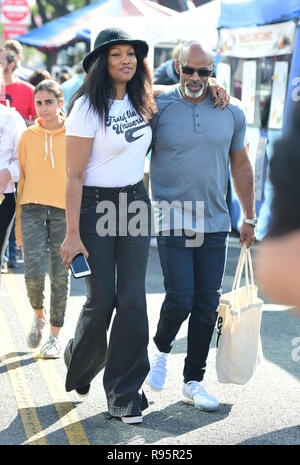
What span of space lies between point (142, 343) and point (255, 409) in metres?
0.79

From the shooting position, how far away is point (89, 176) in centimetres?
449

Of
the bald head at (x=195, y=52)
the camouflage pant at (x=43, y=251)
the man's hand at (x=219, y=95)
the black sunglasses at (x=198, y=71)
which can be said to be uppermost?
the bald head at (x=195, y=52)

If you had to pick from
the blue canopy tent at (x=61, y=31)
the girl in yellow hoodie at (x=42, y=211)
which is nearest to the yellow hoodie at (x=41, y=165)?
the girl in yellow hoodie at (x=42, y=211)

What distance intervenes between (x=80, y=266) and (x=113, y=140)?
681 mm

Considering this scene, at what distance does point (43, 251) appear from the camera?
603 centimetres

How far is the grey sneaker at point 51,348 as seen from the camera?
583cm

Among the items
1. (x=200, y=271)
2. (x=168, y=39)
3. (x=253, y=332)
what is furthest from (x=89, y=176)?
(x=168, y=39)

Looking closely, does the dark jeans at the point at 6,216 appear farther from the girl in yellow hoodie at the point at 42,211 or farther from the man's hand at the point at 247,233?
the man's hand at the point at 247,233

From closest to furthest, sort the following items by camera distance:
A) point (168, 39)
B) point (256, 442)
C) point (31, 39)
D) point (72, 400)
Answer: point (256, 442) → point (72, 400) → point (168, 39) → point (31, 39)

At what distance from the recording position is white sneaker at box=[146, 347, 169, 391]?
502 cm

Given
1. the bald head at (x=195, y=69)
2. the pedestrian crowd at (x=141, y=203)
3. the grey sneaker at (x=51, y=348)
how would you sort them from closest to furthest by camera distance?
the pedestrian crowd at (x=141, y=203) → the bald head at (x=195, y=69) → the grey sneaker at (x=51, y=348)

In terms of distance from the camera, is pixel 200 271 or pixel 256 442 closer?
pixel 256 442

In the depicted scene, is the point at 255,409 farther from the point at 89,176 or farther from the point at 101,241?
the point at 89,176

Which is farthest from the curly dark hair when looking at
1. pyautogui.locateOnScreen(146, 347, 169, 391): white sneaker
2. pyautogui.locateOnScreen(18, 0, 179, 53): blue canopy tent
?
pyautogui.locateOnScreen(18, 0, 179, 53): blue canopy tent
